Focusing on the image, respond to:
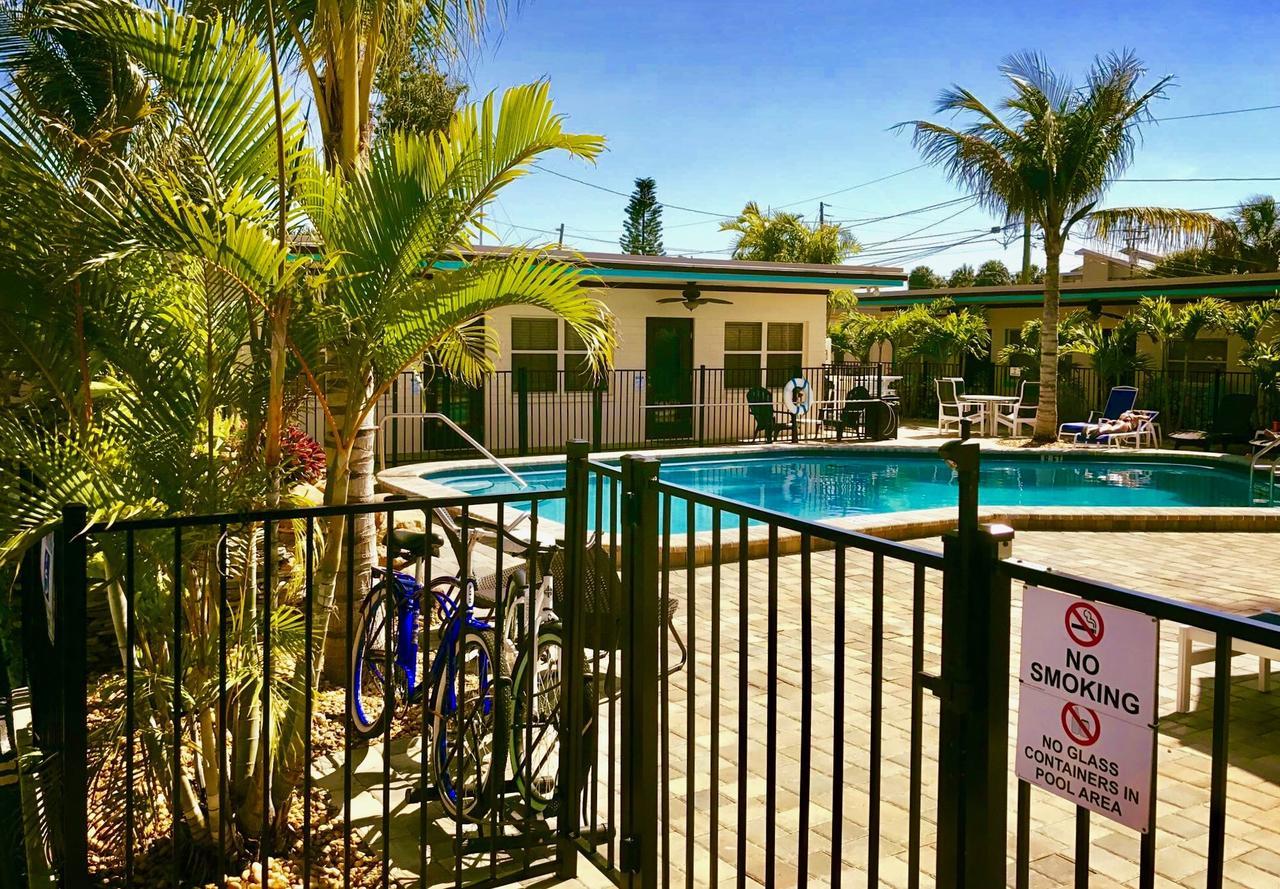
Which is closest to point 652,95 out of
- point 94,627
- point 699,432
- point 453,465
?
point 699,432

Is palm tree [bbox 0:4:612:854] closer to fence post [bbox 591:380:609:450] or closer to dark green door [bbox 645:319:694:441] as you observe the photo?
fence post [bbox 591:380:609:450]

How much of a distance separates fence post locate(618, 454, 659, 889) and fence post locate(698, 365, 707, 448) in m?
14.1

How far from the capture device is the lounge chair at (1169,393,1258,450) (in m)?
17.0

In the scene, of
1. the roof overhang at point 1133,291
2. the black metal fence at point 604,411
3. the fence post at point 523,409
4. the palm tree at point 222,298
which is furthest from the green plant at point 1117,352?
the palm tree at point 222,298

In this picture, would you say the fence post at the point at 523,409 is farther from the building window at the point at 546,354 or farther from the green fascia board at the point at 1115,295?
the green fascia board at the point at 1115,295

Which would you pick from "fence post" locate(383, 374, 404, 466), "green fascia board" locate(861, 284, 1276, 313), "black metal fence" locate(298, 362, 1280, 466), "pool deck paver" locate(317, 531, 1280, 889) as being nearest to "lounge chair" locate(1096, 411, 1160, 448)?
"black metal fence" locate(298, 362, 1280, 466)

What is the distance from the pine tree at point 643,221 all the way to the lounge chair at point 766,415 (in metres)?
31.0

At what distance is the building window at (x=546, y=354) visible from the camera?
1712cm

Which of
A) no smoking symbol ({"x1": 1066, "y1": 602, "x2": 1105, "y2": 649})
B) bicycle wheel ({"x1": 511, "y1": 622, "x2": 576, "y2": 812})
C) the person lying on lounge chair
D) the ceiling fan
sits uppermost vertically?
the ceiling fan

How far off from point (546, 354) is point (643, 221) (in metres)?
33.0

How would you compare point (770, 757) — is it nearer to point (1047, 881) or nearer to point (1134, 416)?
point (1047, 881)

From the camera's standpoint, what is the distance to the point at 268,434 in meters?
3.39

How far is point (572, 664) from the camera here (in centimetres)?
328

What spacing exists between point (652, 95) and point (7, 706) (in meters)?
54.5
